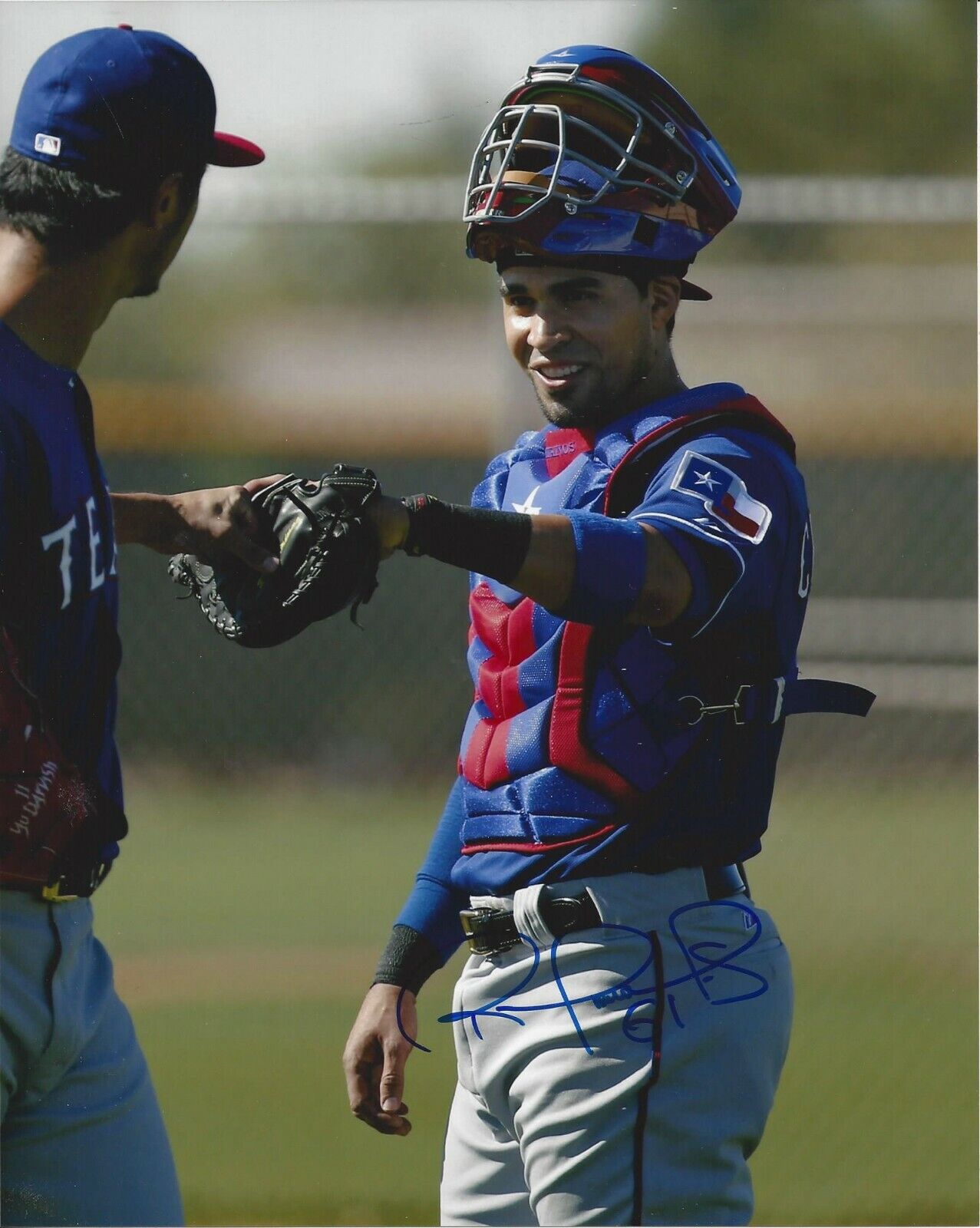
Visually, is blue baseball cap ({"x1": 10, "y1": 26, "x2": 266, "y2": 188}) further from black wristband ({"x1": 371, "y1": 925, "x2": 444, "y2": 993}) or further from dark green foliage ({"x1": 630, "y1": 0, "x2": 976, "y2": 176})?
dark green foliage ({"x1": 630, "y1": 0, "x2": 976, "y2": 176})

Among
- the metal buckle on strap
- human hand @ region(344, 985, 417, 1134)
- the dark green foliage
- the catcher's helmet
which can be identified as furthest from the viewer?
the dark green foliage

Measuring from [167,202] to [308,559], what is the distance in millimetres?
528

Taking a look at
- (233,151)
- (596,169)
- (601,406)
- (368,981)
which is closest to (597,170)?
(596,169)

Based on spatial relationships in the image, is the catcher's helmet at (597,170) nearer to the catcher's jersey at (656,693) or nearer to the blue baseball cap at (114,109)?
the catcher's jersey at (656,693)

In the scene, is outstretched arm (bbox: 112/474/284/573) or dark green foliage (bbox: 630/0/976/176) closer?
outstretched arm (bbox: 112/474/284/573)

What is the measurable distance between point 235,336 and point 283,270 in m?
1.59

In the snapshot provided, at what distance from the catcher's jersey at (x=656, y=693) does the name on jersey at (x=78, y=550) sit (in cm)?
54

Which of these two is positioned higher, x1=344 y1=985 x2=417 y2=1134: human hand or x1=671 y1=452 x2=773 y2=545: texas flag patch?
x1=671 y1=452 x2=773 y2=545: texas flag patch

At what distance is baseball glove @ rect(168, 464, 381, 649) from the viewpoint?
1.75 m

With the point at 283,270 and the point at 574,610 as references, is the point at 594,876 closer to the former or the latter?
the point at 574,610

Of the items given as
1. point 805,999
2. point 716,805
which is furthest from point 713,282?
point 716,805

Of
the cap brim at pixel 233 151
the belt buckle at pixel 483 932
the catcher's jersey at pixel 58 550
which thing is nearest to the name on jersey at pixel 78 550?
the catcher's jersey at pixel 58 550

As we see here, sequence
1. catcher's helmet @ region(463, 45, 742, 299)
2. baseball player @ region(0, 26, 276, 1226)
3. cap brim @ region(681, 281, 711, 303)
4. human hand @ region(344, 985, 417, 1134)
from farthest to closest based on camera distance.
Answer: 1. cap brim @ region(681, 281, 711, 303)
2. human hand @ region(344, 985, 417, 1134)
3. catcher's helmet @ region(463, 45, 742, 299)
4. baseball player @ region(0, 26, 276, 1226)
